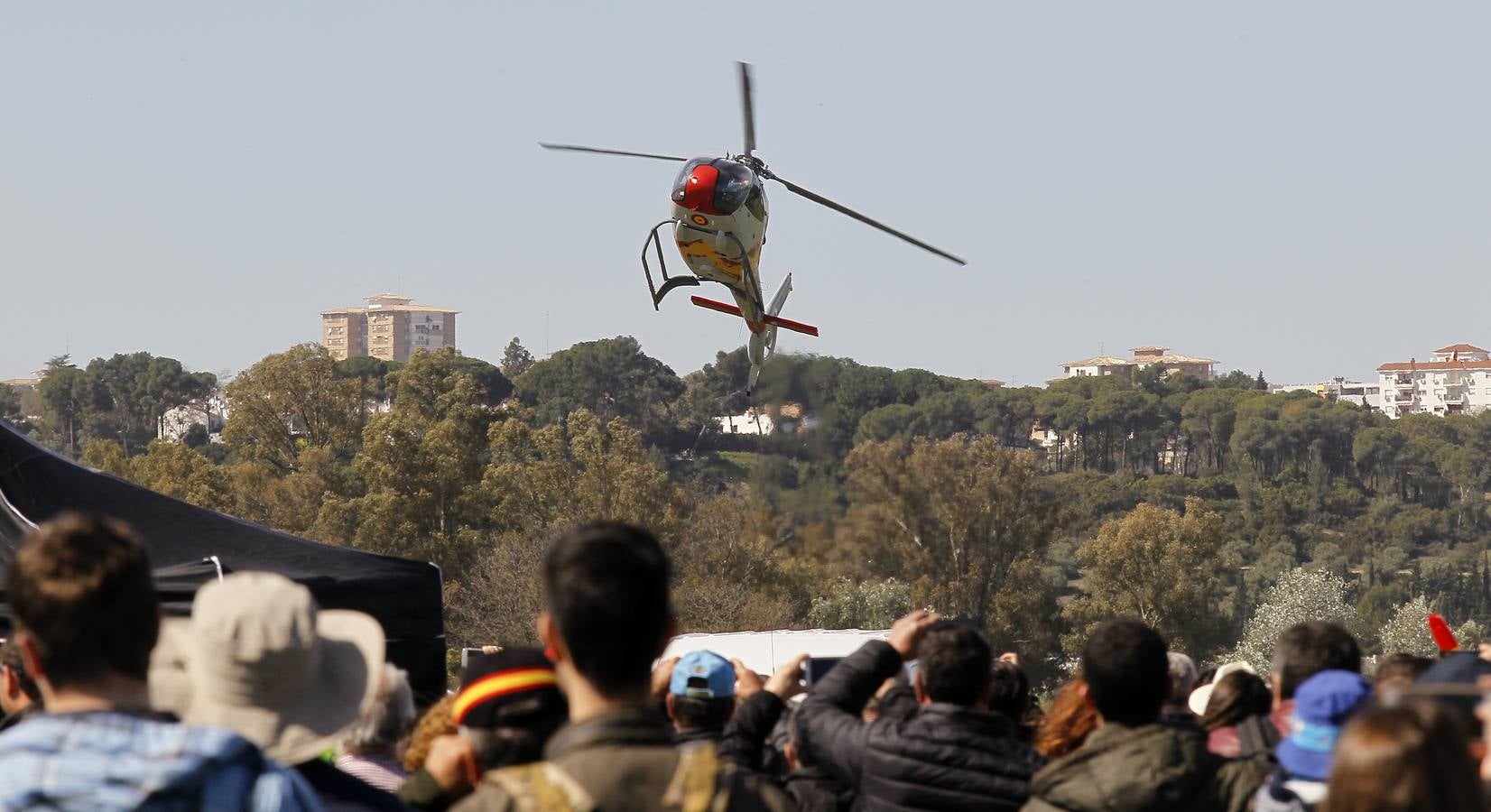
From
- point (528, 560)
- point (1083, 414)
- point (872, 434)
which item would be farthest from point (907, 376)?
point (528, 560)

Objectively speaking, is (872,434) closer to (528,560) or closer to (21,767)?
(528,560)

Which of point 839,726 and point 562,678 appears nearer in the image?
point 562,678

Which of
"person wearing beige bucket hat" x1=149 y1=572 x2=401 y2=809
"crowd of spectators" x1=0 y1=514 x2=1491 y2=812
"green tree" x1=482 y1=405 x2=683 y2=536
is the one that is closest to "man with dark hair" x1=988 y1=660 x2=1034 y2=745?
"crowd of spectators" x1=0 y1=514 x2=1491 y2=812

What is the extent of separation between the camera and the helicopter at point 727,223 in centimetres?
2295

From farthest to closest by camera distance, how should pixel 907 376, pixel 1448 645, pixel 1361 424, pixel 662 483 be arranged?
pixel 1361 424, pixel 907 376, pixel 662 483, pixel 1448 645

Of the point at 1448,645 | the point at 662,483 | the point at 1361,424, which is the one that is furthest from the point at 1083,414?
the point at 1448,645

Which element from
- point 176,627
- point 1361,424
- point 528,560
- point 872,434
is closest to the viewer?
point 176,627

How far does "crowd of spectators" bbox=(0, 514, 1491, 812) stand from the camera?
2.69 m

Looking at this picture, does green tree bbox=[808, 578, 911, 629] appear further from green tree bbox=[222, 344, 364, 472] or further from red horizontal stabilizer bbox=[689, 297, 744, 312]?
red horizontal stabilizer bbox=[689, 297, 744, 312]

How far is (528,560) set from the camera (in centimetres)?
5747

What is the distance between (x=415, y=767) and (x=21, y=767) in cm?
163

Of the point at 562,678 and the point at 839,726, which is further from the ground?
the point at 562,678

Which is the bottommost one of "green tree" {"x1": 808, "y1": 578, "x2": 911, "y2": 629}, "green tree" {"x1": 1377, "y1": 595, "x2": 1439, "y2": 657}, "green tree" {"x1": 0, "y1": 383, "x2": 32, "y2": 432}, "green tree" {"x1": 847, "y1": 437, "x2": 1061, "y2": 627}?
"green tree" {"x1": 1377, "y1": 595, "x2": 1439, "y2": 657}

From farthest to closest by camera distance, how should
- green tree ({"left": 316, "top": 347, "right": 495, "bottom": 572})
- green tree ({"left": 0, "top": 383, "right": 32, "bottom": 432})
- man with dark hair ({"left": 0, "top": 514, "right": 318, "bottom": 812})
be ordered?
1. green tree ({"left": 0, "top": 383, "right": 32, "bottom": 432})
2. green tree ({"left": 316, "top": 347, "right": 495, "bottom": 572})
3. man with dark hair ({"left": 0, "top": 514, "right": 318, "bottom": 812})
